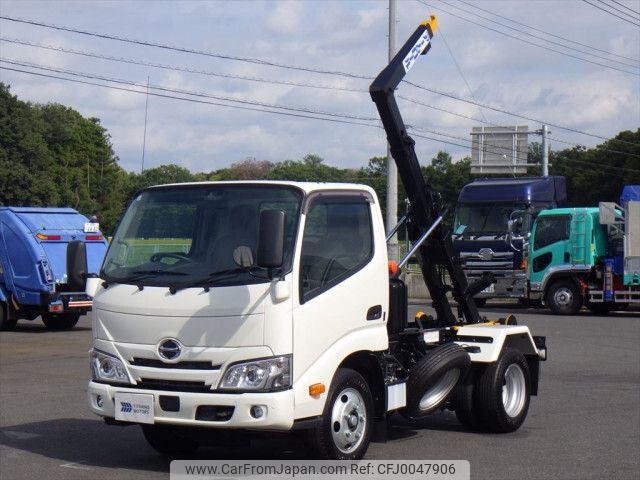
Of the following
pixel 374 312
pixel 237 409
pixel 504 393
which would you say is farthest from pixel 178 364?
pixel 504 393

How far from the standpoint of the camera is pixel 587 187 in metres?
67.6

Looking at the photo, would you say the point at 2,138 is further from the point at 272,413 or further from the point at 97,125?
the point at 272,413

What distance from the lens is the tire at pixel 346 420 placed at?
25.9 ft

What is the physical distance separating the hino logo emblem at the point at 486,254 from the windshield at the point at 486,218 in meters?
0.56

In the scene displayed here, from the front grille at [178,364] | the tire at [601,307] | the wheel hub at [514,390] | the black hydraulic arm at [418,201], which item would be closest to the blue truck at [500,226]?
the tire at [601,307]

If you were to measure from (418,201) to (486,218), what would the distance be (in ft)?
61.8

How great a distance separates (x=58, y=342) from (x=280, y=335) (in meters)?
13.6

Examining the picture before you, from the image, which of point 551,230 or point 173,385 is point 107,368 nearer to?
point 173,385

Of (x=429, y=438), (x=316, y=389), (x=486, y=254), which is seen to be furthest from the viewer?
(x=486, y=254)

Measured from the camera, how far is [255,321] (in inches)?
300

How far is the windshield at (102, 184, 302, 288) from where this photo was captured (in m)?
7.99

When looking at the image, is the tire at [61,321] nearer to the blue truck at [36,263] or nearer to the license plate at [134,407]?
the blue truck at [36,263]

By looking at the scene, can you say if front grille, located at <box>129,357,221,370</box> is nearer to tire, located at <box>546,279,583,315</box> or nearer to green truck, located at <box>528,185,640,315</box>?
green truck, located at <box>528,185,640,315</box>

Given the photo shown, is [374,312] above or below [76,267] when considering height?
below
